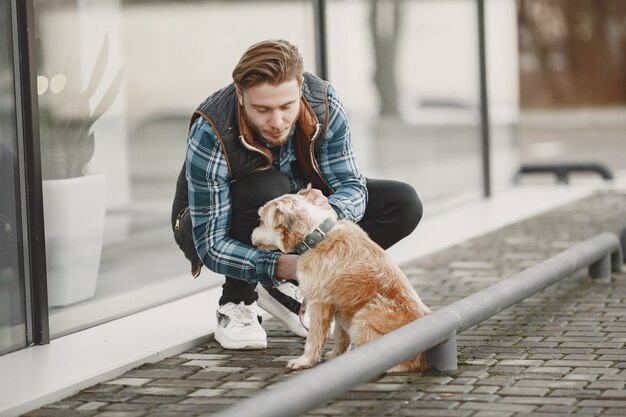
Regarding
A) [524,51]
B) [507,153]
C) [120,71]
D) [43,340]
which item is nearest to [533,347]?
[43,340]

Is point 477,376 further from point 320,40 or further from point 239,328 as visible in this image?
point 320,40

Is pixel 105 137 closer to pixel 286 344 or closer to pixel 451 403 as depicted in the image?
pixel 286 344

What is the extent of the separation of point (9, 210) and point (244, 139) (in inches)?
46.9

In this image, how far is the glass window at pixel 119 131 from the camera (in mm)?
6203

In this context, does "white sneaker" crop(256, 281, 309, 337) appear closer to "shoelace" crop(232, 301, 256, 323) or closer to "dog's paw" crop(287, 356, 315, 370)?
"shoelace" crop(232, 301, 256, 323)

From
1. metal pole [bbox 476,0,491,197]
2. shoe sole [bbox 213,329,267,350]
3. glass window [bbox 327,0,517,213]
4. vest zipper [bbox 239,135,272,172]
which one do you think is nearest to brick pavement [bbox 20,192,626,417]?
shoe sole [bbox 213,329,267,350]

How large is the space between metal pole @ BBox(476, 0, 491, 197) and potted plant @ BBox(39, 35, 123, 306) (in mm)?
5717

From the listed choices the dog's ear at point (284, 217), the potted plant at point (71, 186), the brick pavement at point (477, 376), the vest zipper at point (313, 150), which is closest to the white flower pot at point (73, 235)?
the potted plant at point (71, 186)

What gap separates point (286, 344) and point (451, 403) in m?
1.27

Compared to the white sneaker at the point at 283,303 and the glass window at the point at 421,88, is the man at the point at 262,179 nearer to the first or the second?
the white sneaker at the point at 283,303

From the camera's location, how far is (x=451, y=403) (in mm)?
4605

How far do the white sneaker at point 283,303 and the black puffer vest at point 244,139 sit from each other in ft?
1.51

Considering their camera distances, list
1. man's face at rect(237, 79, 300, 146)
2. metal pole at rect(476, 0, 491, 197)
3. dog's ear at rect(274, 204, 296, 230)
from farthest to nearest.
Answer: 1. metal pole at rect(476, 0, 491, 197)
2. man's face at rect(237, 79, 300, 146)
3. dog's ear at rect(274, 204, 296, 230)

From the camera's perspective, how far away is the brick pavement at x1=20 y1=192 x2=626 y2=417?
459 cm
